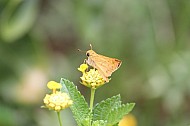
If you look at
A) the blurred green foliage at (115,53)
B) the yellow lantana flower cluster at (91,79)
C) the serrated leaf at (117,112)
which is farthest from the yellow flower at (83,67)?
the blurred green foliage at (115,53)

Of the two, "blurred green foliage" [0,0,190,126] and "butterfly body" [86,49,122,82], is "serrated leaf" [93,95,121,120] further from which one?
"blurred green foliage" [0,0,190,126]

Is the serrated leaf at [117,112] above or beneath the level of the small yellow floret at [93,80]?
beneath

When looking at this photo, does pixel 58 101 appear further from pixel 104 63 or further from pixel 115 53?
pixel 115 53

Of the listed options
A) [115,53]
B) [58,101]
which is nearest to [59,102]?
[58,101]

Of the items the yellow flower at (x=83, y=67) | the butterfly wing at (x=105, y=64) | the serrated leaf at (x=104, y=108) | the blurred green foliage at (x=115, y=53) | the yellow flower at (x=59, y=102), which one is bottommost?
the serrated leaf at (x=104, y=108)

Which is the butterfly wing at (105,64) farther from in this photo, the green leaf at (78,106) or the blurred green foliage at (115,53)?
the blurred green foliage at (115,53)

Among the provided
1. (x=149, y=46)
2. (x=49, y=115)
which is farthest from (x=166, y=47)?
(x=49, y=115)
